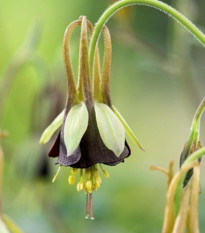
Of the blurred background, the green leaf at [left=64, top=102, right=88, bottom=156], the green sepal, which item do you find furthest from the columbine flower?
the blurred background

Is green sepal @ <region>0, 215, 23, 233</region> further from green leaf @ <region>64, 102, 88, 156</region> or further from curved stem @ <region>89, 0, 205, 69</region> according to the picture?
curved stem @ <region>89, 0, 205, 69</region>

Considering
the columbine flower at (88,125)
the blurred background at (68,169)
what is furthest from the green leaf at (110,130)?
the blurred background at (68,169)

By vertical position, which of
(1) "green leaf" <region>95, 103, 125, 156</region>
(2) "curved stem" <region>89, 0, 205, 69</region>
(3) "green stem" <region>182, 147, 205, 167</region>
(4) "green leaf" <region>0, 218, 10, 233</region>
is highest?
(2) "curved stem" <region>89, 0, 205, 69</region>

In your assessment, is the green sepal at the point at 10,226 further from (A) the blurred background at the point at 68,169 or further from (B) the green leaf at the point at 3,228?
(A) the blurred background at the point at 68,169

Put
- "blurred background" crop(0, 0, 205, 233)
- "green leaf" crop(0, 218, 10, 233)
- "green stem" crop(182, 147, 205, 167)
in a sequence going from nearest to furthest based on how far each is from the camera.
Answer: "green stem" crop(182, 147, 205, 167) < "green leaf" crop(0, 218, 10, 233) < "blurred background" crop(0, 0, 205, 233)

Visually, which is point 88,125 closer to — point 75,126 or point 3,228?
point 75,126

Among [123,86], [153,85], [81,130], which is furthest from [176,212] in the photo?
[153,85]

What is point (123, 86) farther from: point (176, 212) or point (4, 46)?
point (176, 212)

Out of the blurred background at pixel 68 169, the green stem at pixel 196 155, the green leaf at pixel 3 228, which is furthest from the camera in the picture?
the blurred background at pixel 68 169
